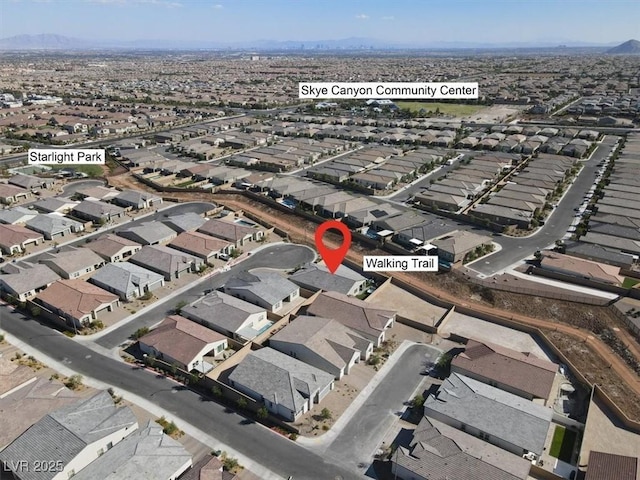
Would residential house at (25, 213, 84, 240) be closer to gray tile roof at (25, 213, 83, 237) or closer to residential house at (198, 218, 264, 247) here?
gray tile roof at (25, 213, 83, 237)

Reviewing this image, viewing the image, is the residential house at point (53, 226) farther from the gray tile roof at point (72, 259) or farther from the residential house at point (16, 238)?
the gray tile roof at point (72, 259)

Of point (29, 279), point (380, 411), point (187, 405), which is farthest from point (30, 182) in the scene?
point (380, 411)

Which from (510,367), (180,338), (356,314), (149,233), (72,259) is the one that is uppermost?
(149,233)

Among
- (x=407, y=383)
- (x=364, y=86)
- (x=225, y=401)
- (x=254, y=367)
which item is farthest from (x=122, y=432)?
(x=364, y=86)

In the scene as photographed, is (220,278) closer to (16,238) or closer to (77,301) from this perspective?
(77,301)

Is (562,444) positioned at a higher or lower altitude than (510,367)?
lower

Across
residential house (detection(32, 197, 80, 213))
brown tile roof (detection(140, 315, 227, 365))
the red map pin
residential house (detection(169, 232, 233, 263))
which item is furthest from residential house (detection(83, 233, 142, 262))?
the red map pin
